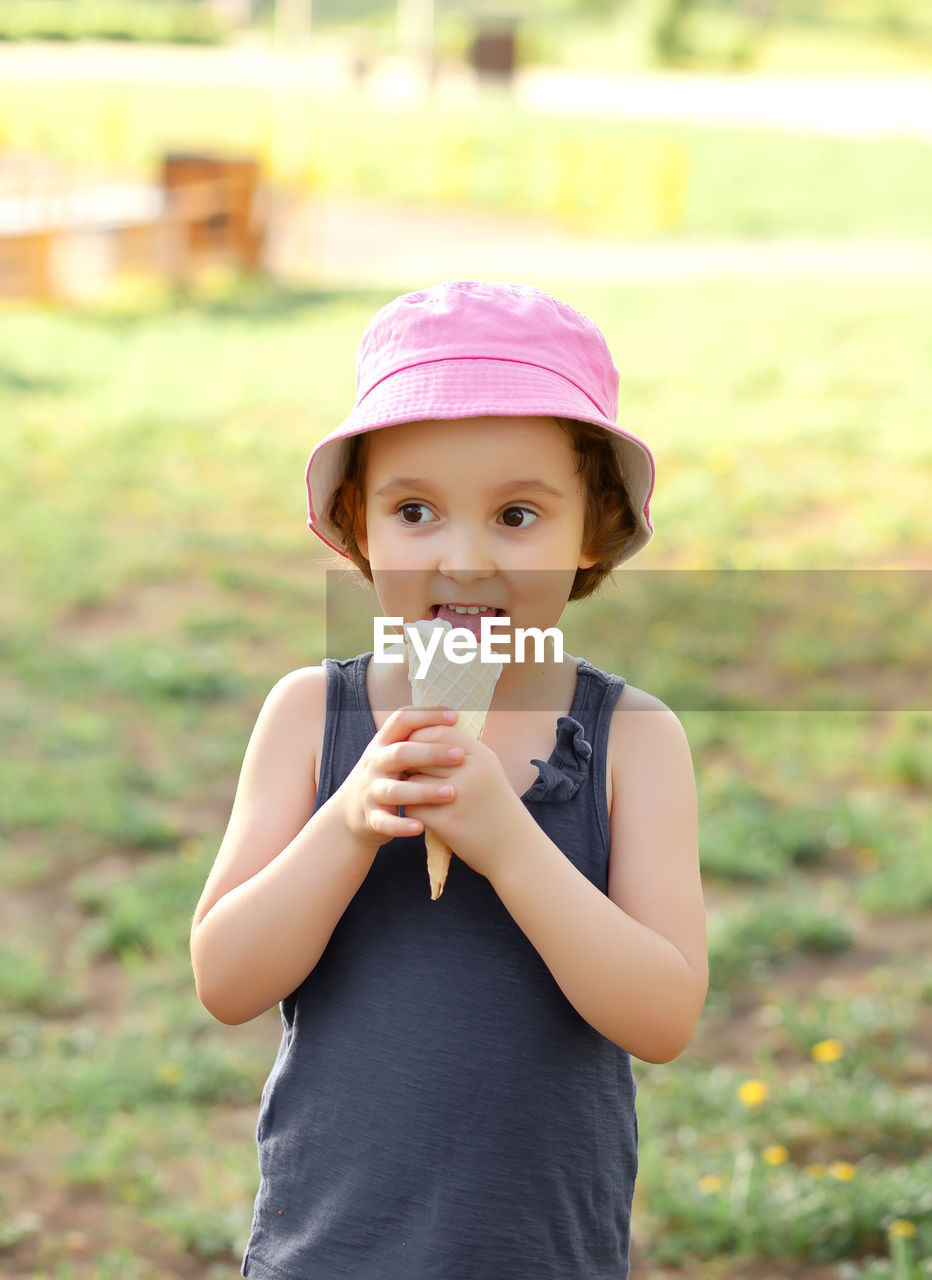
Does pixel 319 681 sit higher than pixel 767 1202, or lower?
higher

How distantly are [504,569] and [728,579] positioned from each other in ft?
14.7

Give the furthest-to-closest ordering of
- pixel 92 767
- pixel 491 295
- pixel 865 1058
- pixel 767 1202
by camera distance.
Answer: pixel 92 767
pixel 865 1058
pixel 767 1202
pixel 491 295

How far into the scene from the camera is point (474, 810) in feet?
4.05

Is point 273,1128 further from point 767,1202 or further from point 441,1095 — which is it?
point 767,1202

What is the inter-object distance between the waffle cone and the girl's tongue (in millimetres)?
16

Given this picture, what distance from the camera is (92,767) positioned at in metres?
4.31

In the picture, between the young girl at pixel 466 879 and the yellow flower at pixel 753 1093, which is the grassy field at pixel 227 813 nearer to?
the yellow flower at pixel 753 1093

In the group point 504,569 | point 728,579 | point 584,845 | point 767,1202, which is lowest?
point 767,1202

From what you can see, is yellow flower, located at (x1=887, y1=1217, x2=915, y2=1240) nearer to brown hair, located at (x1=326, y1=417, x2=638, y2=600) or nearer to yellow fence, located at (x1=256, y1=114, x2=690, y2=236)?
brown hair, located at (x1=326, y1=417, x2=638, y2=600)

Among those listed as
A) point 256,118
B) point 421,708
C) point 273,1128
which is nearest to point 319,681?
point 421,708

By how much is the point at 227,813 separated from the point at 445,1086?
2.82m

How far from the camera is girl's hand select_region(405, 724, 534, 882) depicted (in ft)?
4.04

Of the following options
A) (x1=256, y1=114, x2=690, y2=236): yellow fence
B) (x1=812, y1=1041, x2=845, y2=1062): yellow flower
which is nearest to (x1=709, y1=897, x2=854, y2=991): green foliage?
(x1=812, y1=1041, x2=845, y2=1062): yellow flower

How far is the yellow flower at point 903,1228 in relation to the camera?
2.47m
